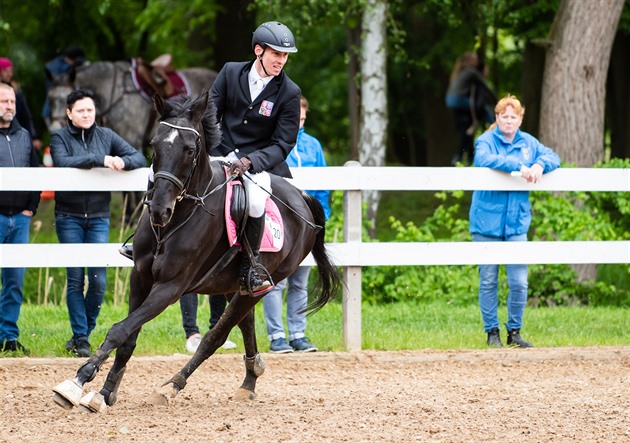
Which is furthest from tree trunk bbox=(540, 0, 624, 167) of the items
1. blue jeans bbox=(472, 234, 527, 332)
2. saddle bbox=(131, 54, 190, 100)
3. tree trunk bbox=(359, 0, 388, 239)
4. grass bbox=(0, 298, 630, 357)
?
saddle bbox=(131, 54, 190, 100)

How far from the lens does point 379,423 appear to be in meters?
6.45

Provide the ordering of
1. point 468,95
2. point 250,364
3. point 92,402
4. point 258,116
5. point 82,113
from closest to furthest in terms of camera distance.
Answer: point 92,402
point 250,364
point 258,116
point 82,113
point 468,95

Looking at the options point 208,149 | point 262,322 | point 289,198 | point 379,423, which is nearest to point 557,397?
point 379,423

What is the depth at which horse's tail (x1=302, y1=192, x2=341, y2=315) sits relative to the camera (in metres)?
8.24

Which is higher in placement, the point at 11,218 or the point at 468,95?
the point at 468,95

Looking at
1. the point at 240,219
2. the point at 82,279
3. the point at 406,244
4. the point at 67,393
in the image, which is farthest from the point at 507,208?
the point at 67,393

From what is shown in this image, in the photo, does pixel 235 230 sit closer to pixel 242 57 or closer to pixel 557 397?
pixel 557 397

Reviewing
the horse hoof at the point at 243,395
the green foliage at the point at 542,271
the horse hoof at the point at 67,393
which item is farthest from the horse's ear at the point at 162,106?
the green foliage at the point at 542,271

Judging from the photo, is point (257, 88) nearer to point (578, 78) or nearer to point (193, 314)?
point (193, 314)

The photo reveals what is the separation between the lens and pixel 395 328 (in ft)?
34.3

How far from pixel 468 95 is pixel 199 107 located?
13945mm

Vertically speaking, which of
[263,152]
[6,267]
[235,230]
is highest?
[263,152]

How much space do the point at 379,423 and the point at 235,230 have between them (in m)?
1.65

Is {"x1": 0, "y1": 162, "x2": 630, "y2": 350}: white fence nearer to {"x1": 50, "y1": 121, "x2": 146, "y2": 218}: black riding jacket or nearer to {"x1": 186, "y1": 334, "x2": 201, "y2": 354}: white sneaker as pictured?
{"x1": 50, "y1": 121, "x2": 146, "y2": 218}: black riding jacket
